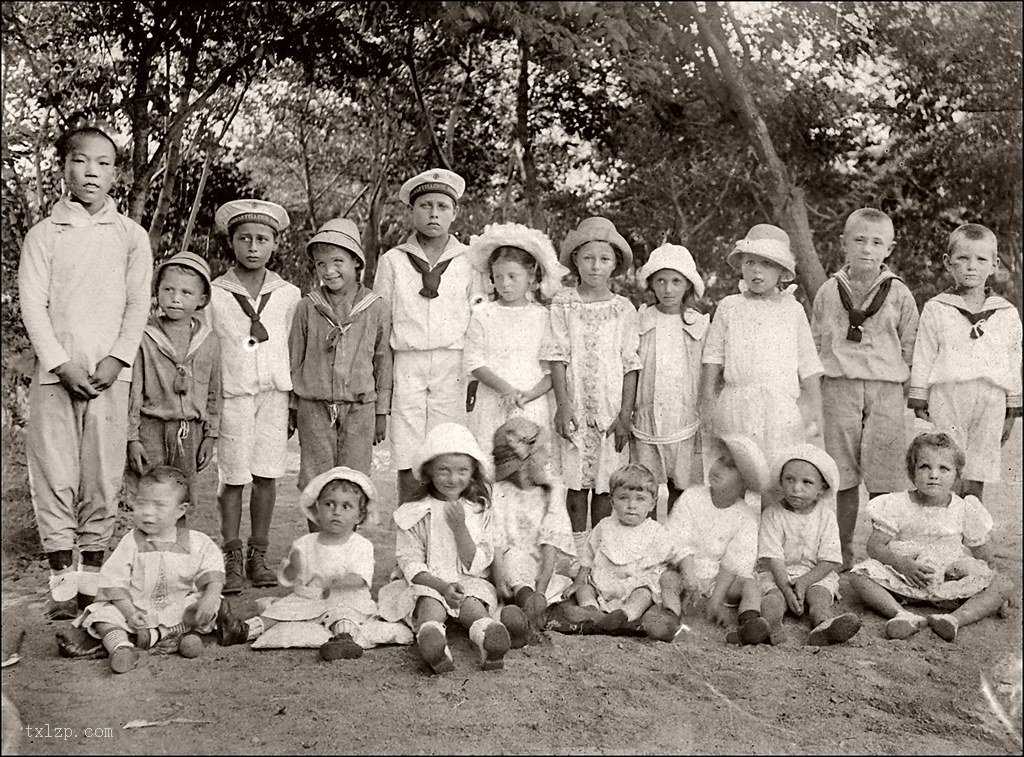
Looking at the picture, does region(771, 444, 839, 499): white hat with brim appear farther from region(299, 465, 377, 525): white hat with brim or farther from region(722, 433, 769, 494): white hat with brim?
region(299, 465, 377, 525): white hat with brim

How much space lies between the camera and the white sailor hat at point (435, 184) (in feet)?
17.0

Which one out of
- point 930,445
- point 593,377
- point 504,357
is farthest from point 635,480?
point 930,445

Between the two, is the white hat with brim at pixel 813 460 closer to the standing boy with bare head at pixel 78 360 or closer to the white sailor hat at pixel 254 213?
the white sailor hat at pixel 254 213

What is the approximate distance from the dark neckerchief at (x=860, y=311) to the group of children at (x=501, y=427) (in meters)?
0.01

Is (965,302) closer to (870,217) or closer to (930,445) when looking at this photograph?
(870,217)

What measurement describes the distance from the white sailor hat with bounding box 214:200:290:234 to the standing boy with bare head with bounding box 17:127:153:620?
0.68 m

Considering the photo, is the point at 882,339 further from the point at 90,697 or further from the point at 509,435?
the point at 90,697

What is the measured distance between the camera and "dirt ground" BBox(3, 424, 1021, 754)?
10.3ft

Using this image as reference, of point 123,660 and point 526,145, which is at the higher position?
point 526,145

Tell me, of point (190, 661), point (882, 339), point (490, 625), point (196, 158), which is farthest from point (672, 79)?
point (190, 661)

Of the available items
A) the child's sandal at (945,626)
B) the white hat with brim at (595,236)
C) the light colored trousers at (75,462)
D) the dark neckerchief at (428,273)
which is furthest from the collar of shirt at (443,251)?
the child's sandal at (945,626)

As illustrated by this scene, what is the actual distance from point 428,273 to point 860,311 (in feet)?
7.06

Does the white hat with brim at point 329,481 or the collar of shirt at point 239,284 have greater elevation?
the collar of shirt at point 239,284

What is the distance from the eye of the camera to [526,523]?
461cm
